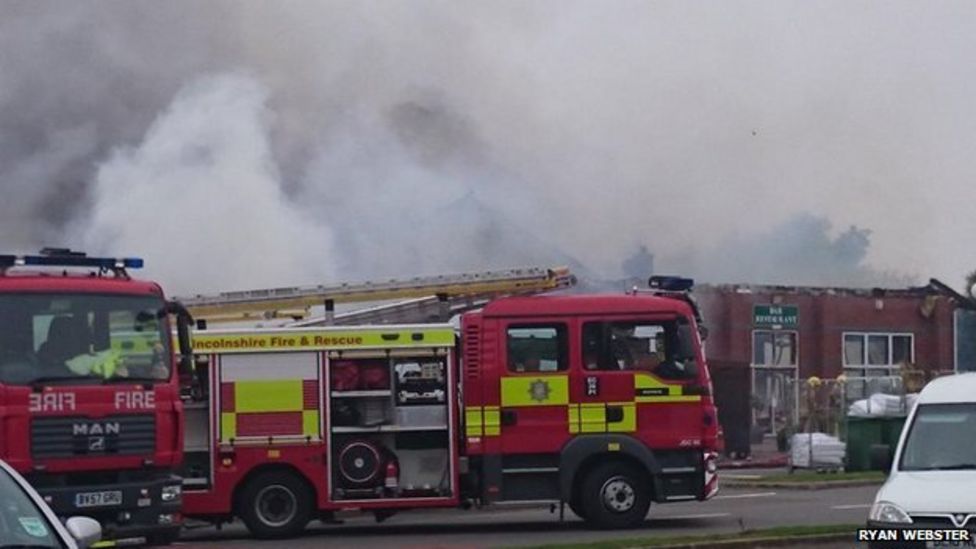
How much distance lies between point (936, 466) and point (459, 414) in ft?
24.9

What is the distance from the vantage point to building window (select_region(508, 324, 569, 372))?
2133cm

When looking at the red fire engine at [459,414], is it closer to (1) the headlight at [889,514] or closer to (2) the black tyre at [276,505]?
(2) the black tyre at [276,505]

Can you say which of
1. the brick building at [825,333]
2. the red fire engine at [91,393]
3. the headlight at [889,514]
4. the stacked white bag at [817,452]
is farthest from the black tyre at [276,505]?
the brick building at [825,333]

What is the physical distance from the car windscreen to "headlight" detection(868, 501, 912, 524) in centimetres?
705

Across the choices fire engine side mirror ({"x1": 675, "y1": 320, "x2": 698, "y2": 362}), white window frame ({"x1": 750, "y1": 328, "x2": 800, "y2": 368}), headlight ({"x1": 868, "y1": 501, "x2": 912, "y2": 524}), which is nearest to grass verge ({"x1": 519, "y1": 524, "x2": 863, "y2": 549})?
fire engine side mirror ({"x1": 675, "y1": 320, "x2": 698, "y2": 362})

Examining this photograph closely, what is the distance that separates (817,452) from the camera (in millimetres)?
33938

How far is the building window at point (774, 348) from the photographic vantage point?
158 feet

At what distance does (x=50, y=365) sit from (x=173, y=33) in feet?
58.7

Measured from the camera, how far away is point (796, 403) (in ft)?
137

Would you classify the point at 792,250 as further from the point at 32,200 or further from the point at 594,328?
the point at 594,328

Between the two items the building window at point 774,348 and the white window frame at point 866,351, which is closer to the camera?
the building window at point 774,348

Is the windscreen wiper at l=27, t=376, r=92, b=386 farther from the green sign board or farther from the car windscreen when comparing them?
the green sign board

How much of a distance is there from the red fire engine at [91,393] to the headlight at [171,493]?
1 centimetres

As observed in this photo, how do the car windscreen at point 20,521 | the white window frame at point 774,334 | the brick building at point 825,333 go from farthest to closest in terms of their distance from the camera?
the white window frame at point 774,334 → the brick building at point 825,333 → the car windscreen at point 20,521
